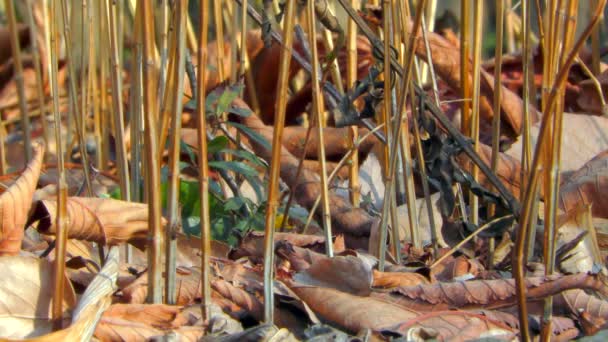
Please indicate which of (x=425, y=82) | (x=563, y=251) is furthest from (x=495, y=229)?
(x=425, y=82)

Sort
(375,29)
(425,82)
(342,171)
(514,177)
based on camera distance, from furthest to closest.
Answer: (425,82)
(342,171)
(514,177)
(375,29)

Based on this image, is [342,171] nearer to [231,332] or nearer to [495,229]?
[495,229]

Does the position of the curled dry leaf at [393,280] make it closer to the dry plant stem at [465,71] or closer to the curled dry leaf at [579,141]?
the dry plant stem at [465,71]

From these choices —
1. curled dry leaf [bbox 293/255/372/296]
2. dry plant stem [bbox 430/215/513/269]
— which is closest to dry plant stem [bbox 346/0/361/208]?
dry plant stem [bbox 430/215/513/269]

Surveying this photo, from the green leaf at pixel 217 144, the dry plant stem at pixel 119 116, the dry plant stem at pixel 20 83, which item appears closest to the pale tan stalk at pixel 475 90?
the green leaf at pixel 217 144

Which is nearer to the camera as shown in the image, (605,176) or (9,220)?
(9,220)
